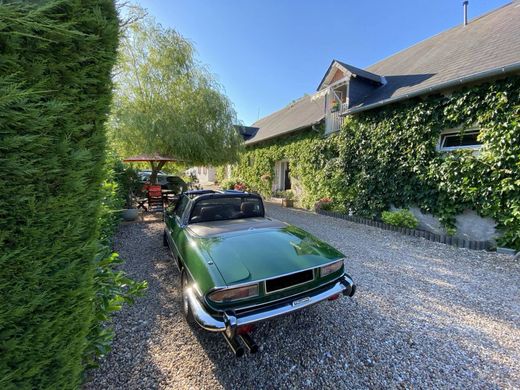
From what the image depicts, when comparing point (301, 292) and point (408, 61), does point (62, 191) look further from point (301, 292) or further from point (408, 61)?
point (408, 61)

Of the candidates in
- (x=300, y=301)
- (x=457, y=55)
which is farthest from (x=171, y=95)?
(x=457, y=55)

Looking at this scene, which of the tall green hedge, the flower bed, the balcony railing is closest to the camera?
the tall green hedge

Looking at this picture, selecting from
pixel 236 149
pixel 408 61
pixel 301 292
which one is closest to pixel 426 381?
pixel 301 292

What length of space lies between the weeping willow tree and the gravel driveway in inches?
205

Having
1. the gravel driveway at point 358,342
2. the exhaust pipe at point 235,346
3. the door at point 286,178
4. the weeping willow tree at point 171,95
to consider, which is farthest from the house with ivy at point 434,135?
the exhaust pipe at point 235,346

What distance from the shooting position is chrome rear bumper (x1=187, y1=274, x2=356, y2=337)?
2081 mm

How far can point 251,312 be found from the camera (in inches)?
87.5

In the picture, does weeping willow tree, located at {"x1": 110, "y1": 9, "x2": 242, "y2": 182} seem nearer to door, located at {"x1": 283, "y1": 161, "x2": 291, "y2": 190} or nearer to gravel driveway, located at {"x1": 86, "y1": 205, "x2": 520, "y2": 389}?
gravel driveway, located at {"x1": 86, "y1": 205, "x2": 520, "y2": 389}

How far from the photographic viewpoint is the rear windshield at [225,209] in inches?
147

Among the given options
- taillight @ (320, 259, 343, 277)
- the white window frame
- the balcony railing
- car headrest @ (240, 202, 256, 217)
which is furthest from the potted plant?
taillight @ (320, 259, 343, 277)

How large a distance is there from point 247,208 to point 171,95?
6861 mm

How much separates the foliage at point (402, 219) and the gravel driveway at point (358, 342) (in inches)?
102

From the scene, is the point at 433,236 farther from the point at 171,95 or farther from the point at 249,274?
the point at 171,95

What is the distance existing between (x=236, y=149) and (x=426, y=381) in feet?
29.0
